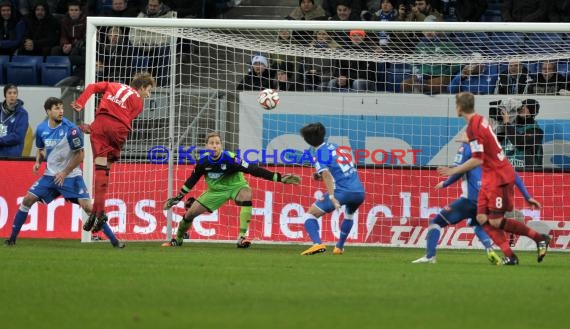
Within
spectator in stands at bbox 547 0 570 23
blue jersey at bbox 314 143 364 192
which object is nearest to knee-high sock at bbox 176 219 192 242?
blue jersey at bbox 314 143 364 192

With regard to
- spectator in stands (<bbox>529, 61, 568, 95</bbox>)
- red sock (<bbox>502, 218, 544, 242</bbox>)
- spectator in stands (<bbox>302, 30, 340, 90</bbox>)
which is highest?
spectator in stands (<bbox>302, 30, 340, 90</bbox>)

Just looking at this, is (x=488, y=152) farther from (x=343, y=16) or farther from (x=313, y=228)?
(x=343, y=16)

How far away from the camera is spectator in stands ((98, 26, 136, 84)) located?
18.6 meters

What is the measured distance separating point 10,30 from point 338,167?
33.9ft

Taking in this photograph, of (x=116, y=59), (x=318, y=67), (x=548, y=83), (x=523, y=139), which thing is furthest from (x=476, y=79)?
(x=116, y=59)

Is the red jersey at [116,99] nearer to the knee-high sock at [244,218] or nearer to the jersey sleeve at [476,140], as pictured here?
the knee-high sock at [244,218]

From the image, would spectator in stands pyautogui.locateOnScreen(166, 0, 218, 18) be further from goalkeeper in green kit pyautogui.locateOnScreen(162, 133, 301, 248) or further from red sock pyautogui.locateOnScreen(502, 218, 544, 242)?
red sock pyautogui.locateOnScreen(502, 218, 544, 242)

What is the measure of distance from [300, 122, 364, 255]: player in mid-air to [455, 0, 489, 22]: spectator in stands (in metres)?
7.31

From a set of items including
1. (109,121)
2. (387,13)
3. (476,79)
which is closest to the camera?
(109,121)

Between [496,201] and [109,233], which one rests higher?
[496,201]

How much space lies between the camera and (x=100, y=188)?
1545 cm

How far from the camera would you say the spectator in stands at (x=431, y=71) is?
1897cm

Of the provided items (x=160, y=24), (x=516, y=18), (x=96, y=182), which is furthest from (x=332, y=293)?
(x=516, y=18)

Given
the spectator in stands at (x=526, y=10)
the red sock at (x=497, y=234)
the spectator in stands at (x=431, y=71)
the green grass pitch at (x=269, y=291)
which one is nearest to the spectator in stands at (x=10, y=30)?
the spectator in stands at (x=431, y=71)
